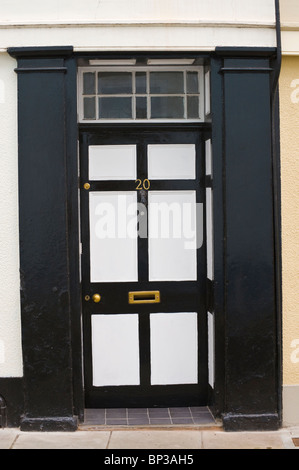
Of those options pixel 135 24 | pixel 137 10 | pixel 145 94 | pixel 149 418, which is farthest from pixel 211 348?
pixel 137 10

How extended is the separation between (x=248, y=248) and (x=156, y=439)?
1.88 meters

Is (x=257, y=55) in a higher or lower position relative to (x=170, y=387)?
higher

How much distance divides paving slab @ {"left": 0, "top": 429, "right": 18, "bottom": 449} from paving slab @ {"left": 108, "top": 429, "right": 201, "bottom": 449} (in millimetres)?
862

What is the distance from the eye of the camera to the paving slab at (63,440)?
5.67 meters

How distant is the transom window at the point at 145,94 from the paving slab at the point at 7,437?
9.78 ft

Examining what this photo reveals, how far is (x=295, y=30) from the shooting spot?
6.07 m

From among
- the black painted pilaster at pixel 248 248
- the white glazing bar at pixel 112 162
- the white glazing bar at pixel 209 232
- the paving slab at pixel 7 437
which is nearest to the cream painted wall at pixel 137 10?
the black painted pilaster at pixel 248 248

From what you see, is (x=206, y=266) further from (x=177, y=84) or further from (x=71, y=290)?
(x=177, y=84)

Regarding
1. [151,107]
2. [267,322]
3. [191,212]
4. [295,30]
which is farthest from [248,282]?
[295,30]

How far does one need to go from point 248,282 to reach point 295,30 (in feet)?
7.68

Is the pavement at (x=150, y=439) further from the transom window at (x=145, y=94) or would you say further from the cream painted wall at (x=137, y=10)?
the cream painted wall at (x=137, y=10)

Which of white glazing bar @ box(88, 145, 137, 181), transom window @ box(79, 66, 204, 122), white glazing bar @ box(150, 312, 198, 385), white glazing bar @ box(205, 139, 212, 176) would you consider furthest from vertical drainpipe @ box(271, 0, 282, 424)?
white glazing bar @ box(88, 145, 137, 181)

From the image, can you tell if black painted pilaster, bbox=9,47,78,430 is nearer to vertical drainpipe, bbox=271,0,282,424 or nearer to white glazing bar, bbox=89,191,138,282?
white glazing bar, bbox=89,191,138,282

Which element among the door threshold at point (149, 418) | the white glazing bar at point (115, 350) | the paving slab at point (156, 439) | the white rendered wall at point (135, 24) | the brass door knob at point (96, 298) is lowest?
the paving slab at point (156, 439)
